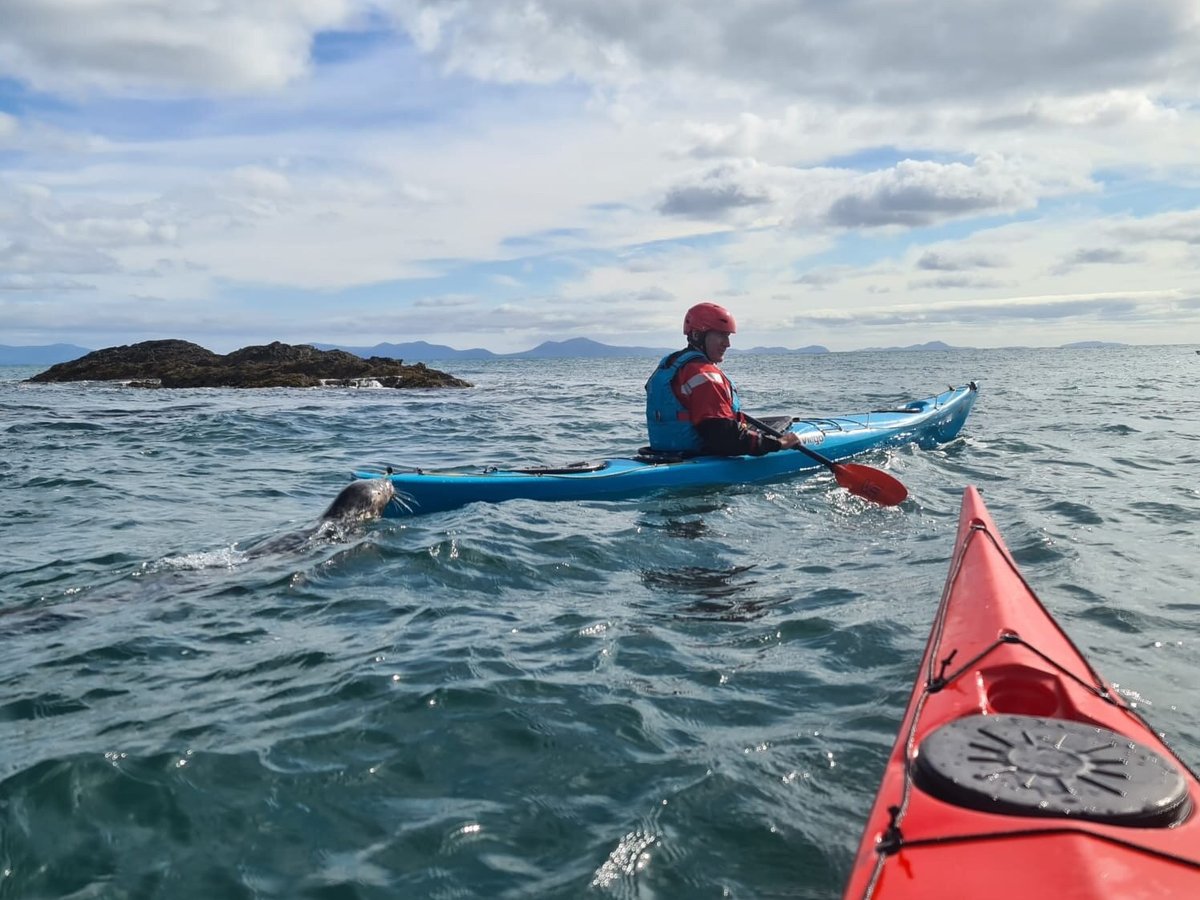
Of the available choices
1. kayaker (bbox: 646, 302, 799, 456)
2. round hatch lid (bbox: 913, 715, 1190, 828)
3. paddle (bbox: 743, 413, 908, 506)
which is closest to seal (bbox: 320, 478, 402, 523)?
kayaker (bbox: 646, 302, 799, 456)

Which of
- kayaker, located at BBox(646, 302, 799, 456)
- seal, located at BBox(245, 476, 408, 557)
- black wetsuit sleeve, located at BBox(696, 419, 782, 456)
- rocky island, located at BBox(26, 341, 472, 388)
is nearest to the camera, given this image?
seal, located at BBox(245, 476, 408, 557)

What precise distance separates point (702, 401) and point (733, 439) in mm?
479

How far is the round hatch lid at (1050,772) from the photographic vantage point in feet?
7.58

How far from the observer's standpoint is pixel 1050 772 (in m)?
Answer: 2.47

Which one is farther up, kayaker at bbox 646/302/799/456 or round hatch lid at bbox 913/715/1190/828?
kayaker at bbox 646/302/799/456

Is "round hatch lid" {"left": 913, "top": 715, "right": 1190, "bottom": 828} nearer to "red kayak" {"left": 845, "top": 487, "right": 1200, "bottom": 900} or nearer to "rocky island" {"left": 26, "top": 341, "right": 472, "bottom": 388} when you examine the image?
"red kayak" {"left": 845, "top": 487, "right": 1200, "bottom": 900}

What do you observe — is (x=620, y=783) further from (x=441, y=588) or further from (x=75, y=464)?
(x=75, y=464)

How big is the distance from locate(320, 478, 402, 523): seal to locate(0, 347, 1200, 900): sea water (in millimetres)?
230

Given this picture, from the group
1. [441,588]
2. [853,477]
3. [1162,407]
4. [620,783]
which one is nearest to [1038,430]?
[1162,407]

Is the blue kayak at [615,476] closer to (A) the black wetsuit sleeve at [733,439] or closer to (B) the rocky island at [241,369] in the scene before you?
(A) the black wetsuit sleeve at [733,439]

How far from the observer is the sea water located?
2.97m

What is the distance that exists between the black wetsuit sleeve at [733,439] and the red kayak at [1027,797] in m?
5.37

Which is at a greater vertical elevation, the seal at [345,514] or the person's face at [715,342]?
the person's face at [715,342]

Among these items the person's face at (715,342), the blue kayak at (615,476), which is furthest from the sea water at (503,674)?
the person's face at (715,342)
